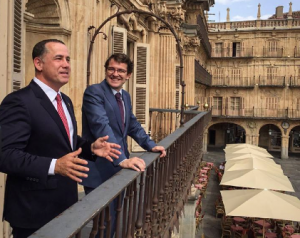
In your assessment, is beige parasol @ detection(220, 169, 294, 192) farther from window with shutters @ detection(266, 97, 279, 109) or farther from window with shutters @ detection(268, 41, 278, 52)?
window with shutters @ detection(268, 41, 278, 52)

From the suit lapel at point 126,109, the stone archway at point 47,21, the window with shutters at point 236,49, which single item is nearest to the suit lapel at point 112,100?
the suit lapel at point 126,109

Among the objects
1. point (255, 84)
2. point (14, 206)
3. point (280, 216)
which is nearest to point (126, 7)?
point (14, 206)

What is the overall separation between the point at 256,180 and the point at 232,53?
27.2 m

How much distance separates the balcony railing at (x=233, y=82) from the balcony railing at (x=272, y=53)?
3.12 metres

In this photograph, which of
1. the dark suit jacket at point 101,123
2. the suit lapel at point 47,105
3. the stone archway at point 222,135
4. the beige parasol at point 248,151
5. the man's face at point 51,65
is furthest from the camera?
the stone archway at point 222,135

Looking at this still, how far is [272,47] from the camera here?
38.4m

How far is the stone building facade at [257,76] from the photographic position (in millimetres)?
37281

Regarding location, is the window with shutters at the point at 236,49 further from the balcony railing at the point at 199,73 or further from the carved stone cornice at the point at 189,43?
the carved stone cornice at the point at 189,43

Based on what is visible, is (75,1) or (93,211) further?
(75,1)

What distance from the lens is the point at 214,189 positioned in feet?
75.2

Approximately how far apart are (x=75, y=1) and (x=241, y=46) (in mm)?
35927

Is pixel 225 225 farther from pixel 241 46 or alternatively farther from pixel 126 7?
pixel 241 46

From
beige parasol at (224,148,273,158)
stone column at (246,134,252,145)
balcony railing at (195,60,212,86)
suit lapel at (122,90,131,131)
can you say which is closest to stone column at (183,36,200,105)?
balcony railing at (195,60,212,86)

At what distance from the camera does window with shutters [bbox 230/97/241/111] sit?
127 feet
